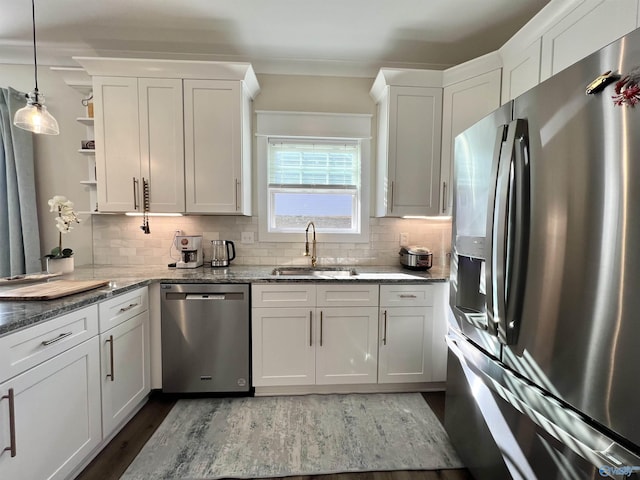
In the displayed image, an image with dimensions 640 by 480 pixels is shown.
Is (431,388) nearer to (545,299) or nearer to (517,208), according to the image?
(545,299)

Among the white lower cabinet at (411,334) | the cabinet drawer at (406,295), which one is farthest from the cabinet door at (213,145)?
the white lower cabinet at (411,334)

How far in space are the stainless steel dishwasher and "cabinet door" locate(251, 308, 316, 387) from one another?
99 millimetres

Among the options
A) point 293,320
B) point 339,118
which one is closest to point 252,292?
point 293,320

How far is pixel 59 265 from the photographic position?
214cm

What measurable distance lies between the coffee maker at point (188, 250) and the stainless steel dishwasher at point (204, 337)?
383 millimetres

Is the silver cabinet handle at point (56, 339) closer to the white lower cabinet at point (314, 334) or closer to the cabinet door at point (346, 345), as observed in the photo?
the white lower cabinet at point (314, 334)

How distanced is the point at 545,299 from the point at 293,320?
61.4 inches

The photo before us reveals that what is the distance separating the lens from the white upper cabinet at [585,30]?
1262 mm

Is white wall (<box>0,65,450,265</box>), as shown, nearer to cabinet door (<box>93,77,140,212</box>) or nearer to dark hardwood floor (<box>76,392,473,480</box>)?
cabinet door (<box>93,77,140,212</box>)

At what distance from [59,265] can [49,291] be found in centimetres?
87

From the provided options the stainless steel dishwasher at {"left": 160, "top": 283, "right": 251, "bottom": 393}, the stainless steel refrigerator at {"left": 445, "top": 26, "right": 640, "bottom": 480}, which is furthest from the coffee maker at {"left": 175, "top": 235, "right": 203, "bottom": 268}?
the stainless steel refrigerator at {"left": 445, "top": 26, "right": 640, "bottom": 480}

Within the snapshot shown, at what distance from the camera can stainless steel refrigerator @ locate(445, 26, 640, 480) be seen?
0.75m

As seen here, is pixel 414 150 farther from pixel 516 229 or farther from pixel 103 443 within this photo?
pixel 103 443

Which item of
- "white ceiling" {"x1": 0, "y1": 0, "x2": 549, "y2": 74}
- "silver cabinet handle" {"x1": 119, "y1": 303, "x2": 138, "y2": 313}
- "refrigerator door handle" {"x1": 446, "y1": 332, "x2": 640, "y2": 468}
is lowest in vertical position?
"refrigerator door handle" {"x1": 446, "y1": 332, "x2": 640, "y2": 468}
